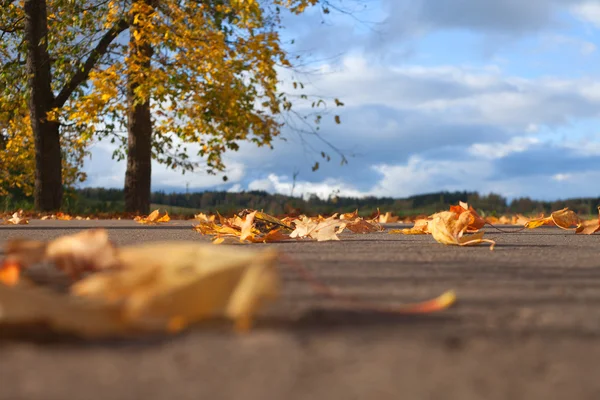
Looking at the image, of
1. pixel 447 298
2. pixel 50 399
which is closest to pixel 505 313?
pixel 447 298

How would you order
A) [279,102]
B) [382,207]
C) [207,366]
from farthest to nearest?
[382,207], [279,102], [207,366]

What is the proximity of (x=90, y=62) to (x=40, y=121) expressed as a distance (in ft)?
4.57

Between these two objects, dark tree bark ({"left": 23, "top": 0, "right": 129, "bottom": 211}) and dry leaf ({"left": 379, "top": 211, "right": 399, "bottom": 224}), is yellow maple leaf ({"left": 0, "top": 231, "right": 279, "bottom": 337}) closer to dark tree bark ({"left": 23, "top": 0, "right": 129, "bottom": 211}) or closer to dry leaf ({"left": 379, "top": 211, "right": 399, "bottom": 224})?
dry leaf ({"left": 379, "top": 211, "right": 399, "bottom": 224})

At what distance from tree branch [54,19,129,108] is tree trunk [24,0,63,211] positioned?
0.99 feet

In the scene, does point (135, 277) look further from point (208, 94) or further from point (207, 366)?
point (208, 94)

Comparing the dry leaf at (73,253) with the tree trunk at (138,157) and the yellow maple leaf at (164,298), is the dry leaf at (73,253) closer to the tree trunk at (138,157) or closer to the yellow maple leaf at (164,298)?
the yellow maple leaf at (164,298)

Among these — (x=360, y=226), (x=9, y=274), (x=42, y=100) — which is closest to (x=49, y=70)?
(x=42, y=100)

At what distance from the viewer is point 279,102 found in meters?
11.0

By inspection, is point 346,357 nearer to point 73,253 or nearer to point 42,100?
point 73,253

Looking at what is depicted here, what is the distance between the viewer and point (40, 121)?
38.9ft

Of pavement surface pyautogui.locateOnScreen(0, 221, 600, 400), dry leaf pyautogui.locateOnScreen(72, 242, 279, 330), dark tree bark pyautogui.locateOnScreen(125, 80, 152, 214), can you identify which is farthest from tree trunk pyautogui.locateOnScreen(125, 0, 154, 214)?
dry leaf pyautogui.locateOnScreen(72, 242, 279, 330)

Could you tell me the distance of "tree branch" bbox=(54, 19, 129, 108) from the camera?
11883mm

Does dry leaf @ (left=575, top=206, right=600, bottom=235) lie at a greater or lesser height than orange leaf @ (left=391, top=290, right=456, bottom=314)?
greater

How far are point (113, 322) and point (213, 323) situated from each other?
16 cm
